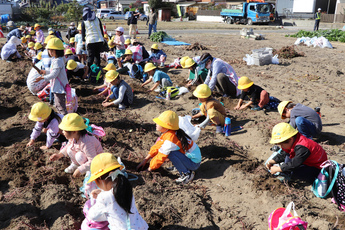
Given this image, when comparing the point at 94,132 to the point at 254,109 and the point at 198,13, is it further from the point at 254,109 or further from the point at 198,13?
the point at 198,13

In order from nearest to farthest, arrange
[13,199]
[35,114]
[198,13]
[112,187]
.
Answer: [112,187] < [13,199] < [35,114] < [198,13]

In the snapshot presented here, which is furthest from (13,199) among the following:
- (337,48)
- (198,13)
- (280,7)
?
(198,13)

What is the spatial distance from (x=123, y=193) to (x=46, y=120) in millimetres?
2405

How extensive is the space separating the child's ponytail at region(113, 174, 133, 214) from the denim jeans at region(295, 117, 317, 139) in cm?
319

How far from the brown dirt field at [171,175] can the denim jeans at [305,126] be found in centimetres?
42

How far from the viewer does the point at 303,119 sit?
4.69 meters

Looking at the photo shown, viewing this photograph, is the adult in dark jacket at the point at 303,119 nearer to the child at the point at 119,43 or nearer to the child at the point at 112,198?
the child at the point at 112,198

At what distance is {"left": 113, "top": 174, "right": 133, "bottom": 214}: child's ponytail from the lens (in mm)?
2533

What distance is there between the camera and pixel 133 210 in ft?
8.82

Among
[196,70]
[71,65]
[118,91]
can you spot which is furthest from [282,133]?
[71,65]

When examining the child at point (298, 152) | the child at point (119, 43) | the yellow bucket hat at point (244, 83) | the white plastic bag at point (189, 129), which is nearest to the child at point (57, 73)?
the white plastic bag at point (189, 129)

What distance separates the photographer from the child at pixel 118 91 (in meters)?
6.34

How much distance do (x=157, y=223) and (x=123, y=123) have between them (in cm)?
287

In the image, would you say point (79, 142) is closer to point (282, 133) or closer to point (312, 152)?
point (282, 133)
